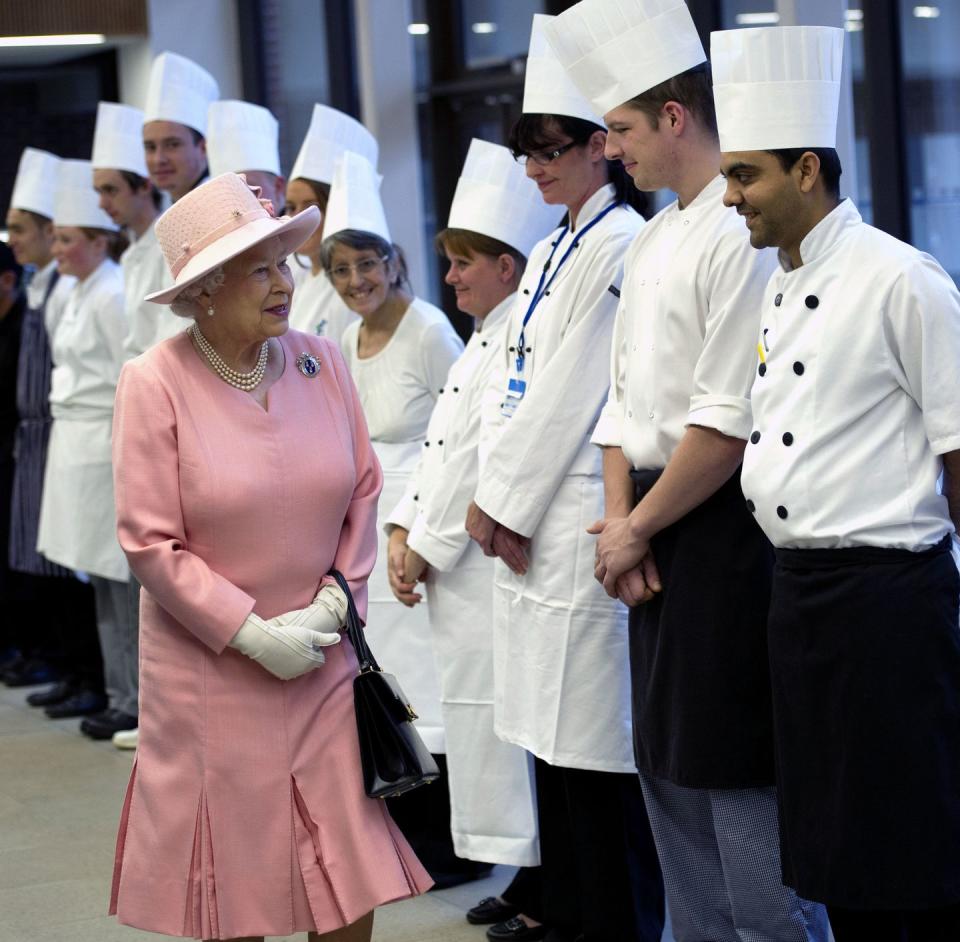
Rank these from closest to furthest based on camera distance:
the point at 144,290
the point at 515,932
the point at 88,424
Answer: the point at 515,932 < the point at 144,290 < the point at 88,424

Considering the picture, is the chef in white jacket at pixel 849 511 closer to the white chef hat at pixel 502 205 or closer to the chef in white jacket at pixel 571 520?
the chef in white jacket at pixel 571 520

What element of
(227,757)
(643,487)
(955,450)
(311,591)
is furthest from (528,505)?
(955,450)

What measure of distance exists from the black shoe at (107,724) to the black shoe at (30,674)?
909 mm

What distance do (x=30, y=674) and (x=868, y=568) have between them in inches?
180

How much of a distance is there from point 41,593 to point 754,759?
4026mm

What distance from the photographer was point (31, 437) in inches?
231

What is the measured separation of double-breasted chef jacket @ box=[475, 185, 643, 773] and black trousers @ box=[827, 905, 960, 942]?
586 millimetres

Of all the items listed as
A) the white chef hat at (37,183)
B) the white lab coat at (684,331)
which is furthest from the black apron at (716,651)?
the white chef hat at (37,183)

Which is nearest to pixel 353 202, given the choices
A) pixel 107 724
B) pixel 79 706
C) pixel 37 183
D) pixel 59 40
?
pixel 107 724

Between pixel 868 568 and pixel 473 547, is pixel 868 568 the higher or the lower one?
the higher one

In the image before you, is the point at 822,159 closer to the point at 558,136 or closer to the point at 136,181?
the point at 558,136

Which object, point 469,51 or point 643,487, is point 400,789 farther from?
point 469,51

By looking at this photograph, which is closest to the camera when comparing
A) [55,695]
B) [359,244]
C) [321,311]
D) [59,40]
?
[359,244]

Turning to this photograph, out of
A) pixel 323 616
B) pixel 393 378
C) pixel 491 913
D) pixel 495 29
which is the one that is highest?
pixel 495 29
